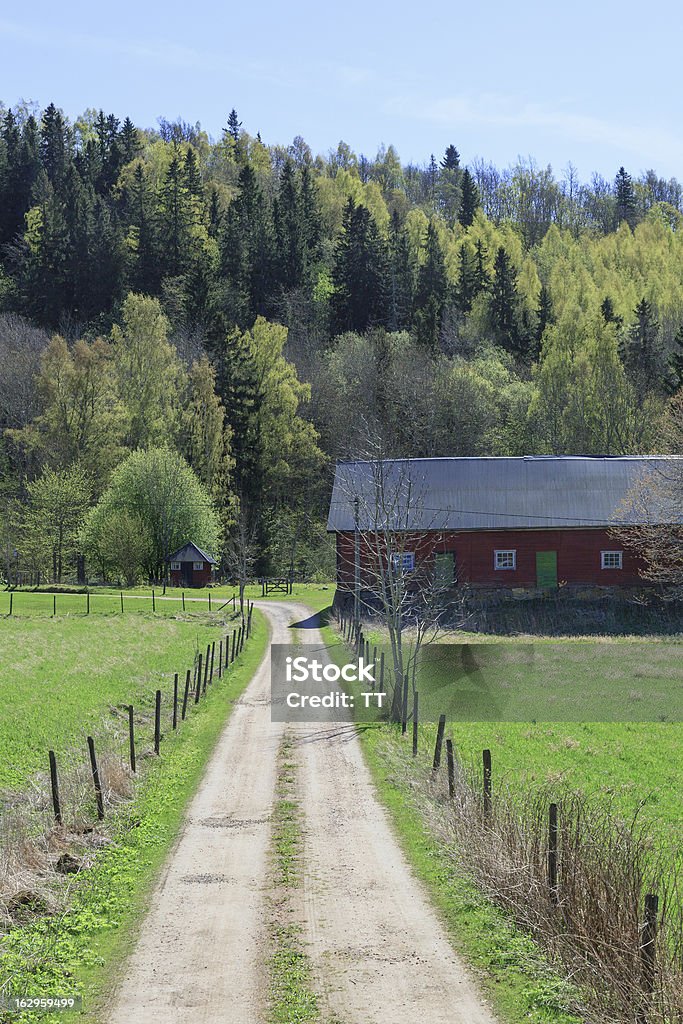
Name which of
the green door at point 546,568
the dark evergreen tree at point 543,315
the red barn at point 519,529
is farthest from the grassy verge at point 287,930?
the dark evergreen tree at point 543,315

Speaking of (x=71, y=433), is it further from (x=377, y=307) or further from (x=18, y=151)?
(x=18, y=151)

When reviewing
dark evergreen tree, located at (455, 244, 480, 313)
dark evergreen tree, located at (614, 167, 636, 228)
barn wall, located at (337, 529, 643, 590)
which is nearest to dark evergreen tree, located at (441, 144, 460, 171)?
dark evergreen tree, located at (614, 167, 636, 228)

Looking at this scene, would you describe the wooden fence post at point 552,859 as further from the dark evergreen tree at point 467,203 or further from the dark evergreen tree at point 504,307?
the dark evergreen tree at point 467,203

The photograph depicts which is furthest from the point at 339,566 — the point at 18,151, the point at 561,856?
the point at 18,151

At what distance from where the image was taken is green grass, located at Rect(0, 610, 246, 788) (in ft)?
76.6

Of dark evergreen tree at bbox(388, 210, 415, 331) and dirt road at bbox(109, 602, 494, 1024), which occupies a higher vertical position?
dark evergreen tree at bbox(388, 210, 415, 331)

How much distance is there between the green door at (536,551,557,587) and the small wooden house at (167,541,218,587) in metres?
24.8

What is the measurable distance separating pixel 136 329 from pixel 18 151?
4577 centimetres

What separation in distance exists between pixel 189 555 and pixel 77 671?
38.2 m

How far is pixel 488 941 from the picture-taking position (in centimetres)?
1162

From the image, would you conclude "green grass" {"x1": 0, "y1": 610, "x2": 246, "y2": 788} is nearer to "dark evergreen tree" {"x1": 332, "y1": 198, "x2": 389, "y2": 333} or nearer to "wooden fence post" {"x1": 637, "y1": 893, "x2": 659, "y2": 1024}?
"wooden fence post" {"x1": 637, "y1": 893, "x2": 659, "y2": 1024}

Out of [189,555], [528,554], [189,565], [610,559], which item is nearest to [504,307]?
[189,555]

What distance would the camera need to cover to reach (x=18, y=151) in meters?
113

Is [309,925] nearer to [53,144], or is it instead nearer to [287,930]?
[287,930]
